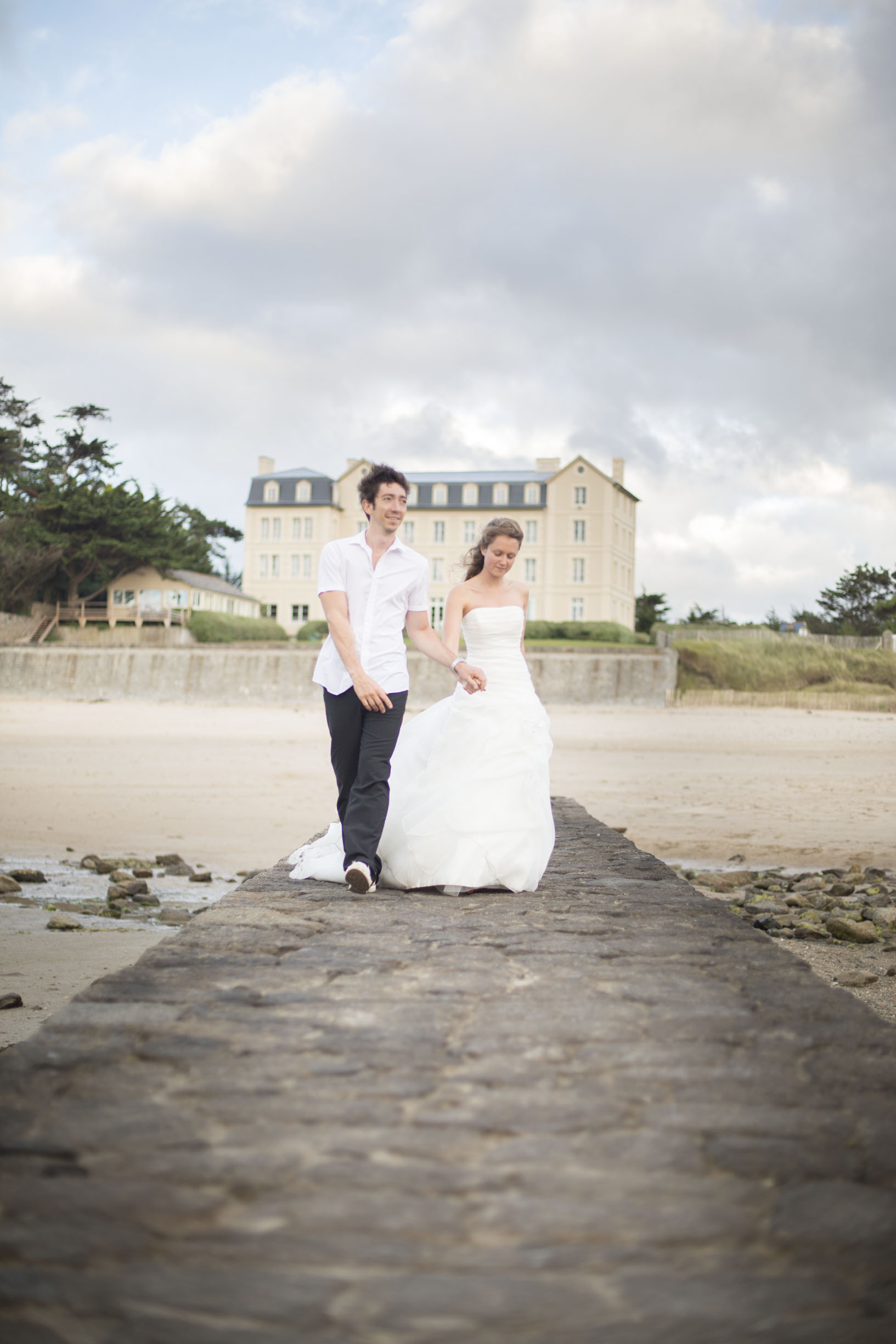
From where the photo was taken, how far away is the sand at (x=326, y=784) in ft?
36.9

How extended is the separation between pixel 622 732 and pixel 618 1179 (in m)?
23.2

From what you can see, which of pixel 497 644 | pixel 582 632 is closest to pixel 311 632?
pixel 582 632

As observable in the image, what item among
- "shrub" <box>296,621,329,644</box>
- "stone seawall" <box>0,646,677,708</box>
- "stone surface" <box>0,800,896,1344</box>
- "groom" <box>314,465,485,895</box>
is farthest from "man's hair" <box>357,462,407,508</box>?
"shrub" <box>296,621,329,644</box>

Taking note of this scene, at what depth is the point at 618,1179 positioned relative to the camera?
1.94 m

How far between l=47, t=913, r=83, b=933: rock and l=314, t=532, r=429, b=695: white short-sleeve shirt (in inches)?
117

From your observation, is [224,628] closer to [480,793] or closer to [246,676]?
[246,676]

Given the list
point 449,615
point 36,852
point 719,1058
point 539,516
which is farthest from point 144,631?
point 719,1058

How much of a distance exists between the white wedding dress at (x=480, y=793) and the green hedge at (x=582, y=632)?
131ft

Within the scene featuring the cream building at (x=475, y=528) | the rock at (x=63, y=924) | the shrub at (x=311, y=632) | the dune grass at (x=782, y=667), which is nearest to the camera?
the rock at (x=63, y=924)

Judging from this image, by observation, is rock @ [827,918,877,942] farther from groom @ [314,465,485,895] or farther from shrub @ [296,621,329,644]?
shrub @ [296,621,329,644]

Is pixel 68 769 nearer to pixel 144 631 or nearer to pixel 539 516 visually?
pixel 144 631

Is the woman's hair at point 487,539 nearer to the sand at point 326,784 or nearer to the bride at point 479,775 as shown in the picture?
the bride at point 479,775

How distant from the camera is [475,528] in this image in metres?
55.0

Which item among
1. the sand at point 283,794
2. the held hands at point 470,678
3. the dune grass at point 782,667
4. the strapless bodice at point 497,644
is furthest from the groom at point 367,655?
the dune grass at point 782,667
